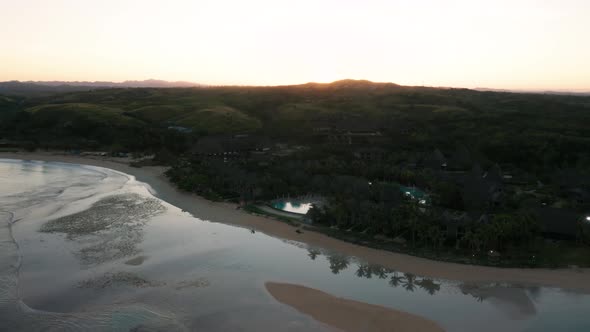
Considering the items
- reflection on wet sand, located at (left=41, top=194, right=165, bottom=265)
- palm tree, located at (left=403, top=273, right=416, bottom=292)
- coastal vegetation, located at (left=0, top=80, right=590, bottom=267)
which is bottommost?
reflection on wet sand, located at (left=41, top=194, right=165, bottom=265)

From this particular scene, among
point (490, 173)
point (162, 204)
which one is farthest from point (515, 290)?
point (162, 204)

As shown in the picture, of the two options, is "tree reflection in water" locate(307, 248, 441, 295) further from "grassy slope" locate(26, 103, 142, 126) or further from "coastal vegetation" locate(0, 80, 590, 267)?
"grassy slope" locate(26, 103, 142, 126)

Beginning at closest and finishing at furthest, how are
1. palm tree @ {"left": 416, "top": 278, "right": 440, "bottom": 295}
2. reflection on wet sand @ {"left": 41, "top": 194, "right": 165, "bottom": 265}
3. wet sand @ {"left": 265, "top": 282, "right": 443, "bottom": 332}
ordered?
wet sand @ {"left": 265, "top": 282, "right": 443, "bottom": 332}
palm tree @ {"left": 416, "top": 278, "right": 440, "bottom": 295}
reflection on wet sand @ {"left": 41, "top": 194, "right": 165, "bottom": 265}

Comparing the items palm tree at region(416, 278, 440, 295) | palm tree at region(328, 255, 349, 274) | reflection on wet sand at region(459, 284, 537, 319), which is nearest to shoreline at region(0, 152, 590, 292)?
palm tree at region(416, 278, 440, 295)

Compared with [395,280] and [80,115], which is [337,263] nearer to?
[395,280]

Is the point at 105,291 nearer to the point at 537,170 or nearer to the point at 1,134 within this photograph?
the point at 537,170

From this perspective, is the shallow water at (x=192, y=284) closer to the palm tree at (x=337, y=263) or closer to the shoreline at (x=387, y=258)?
the palm tree at (x=337, y=263)

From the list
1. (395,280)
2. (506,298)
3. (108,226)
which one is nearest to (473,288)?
(506,298)
